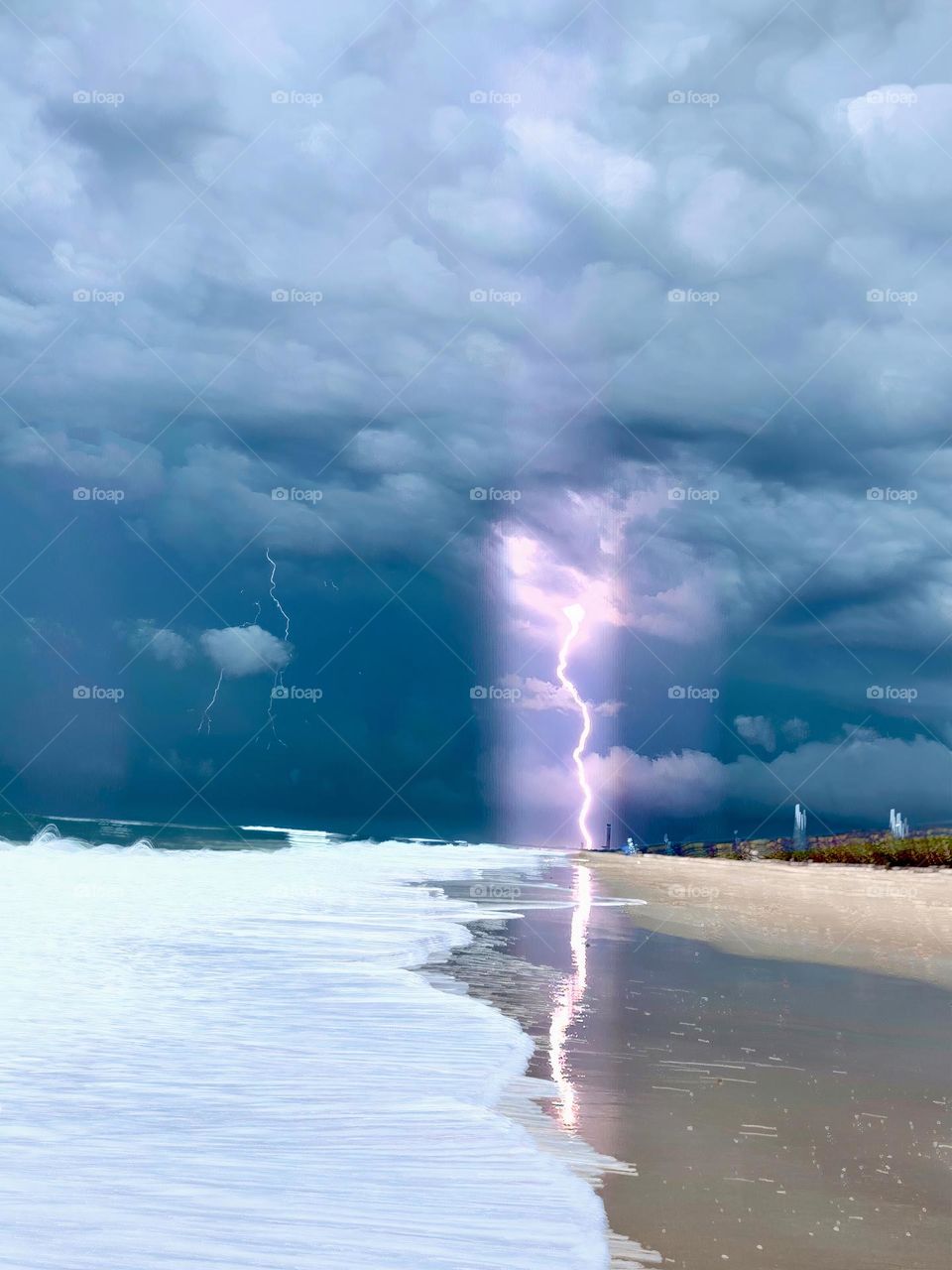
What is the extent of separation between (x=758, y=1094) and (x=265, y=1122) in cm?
340

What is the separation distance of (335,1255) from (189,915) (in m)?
16.1

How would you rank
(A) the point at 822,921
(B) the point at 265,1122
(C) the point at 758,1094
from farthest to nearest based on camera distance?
(A) the point at 822,921
(C) the point at 758,1094
(B) the point at 265,1122

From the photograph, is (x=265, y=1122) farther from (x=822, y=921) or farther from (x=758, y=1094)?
(x=822, y=921)

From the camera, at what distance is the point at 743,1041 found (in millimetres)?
9234

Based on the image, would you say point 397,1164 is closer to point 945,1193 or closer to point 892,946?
point 945,1193

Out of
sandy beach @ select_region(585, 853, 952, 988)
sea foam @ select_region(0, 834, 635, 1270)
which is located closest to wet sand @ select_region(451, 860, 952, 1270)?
sandy beach @ select_region(585, 853, 952, 988)

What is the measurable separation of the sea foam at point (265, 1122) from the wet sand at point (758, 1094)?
1.66 ft

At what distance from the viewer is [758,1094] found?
739 centimetres

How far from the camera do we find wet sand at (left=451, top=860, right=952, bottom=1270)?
489 cm

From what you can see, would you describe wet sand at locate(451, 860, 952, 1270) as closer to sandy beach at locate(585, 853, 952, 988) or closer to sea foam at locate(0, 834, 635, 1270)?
sandy beach at locate(585, 853, 952, 988)

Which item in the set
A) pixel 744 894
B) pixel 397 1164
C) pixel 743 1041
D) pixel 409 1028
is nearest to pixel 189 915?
pixel 409 1028

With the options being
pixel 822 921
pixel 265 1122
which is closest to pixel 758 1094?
pixel 265 1122

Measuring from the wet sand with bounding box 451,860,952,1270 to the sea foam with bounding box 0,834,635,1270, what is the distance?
1.66ft

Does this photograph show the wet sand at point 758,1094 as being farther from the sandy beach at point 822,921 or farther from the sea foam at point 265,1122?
the sea foam at point 265,1122
